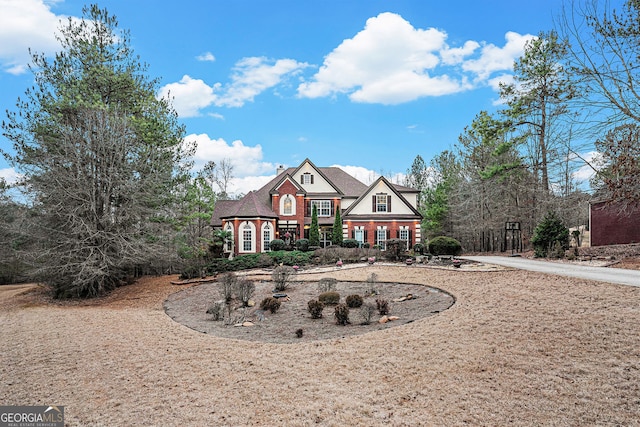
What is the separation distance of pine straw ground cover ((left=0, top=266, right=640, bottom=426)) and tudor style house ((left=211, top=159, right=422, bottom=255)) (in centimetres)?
1865

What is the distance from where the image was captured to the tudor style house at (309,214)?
28.2 meters

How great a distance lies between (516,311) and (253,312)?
7315 mm

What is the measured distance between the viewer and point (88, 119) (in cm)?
1666

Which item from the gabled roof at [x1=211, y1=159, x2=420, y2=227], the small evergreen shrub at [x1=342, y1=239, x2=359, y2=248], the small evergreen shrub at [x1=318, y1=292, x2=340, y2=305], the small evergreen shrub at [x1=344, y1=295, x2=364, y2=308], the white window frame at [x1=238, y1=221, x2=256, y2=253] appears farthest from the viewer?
the gabled roof at [x1=211, y1=159, x2=420, y2=227]

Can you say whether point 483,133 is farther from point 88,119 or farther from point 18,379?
point 18,379

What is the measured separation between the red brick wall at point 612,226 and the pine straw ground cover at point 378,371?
51.8 feet

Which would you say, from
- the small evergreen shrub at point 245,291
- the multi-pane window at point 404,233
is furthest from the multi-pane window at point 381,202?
the small evergreen shrub at point 245,291

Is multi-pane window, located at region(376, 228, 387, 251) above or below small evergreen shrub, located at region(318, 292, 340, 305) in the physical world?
above

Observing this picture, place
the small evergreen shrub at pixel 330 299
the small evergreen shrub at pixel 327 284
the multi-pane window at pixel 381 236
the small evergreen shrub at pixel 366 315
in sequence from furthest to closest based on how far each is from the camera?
the multi-pane window at pixel 381 236 → the small evergreen shrub at pixel 327 284 → the small evergreen shrub at pixel 330 299 → the small evergreen shrub at pixel 366 315

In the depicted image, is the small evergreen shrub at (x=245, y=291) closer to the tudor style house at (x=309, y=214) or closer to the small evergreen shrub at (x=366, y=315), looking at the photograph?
the small evergreen shrub at (x=366, y=315)

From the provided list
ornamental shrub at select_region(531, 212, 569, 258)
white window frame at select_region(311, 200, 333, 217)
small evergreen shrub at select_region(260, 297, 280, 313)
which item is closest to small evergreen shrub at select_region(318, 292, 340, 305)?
small evergreen shrub at select_region(260, 297, 280, 313)

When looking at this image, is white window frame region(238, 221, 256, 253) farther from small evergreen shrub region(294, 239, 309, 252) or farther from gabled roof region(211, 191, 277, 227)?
small evergreen shrub region(294, 239, 309, 252)

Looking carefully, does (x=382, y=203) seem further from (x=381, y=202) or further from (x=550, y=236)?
(x=550, y=236)

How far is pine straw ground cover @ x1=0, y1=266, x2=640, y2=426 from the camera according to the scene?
185 inches
